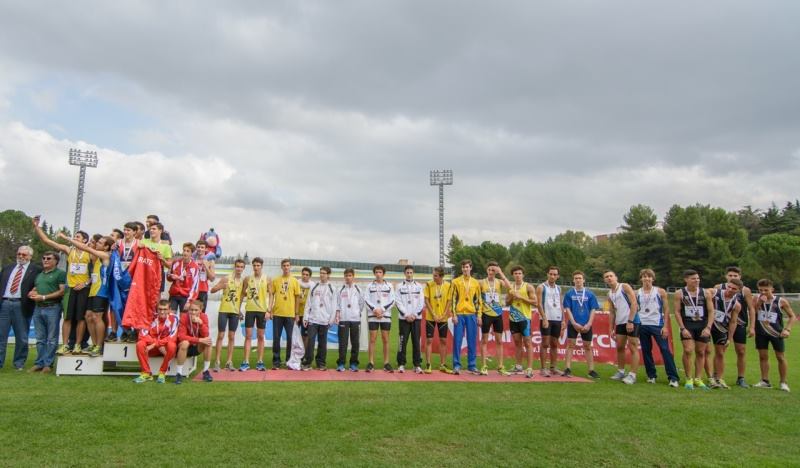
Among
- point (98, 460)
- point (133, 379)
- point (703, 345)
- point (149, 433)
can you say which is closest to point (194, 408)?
point (149, 433)

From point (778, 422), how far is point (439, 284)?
16.7 ft

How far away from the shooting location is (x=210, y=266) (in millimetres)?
8211

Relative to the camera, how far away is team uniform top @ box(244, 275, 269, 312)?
27.0ft

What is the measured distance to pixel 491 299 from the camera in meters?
8.60

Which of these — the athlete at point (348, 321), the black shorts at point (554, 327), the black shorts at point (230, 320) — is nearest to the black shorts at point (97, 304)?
the black shorts at point (230, 320)

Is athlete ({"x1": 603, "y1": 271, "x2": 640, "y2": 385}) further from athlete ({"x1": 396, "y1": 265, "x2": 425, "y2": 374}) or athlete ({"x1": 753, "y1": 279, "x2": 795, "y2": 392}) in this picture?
athlete ({"x1": 396, "y1": 265, "x2": 425, "y2": 374})

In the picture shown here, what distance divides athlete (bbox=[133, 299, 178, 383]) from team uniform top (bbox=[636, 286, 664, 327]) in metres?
7.61

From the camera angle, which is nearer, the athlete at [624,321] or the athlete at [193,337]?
the athlete at [193,337]

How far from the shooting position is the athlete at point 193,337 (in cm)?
681

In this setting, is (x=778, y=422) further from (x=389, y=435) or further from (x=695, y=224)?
Answer: (x=695, y=224)

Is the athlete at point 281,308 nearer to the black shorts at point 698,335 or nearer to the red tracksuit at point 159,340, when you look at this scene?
the red tracksuit at point 159,340

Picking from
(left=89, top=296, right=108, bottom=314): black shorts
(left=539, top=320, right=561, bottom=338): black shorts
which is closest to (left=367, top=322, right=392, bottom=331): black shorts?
(left=539, top=320, right=561, bottom=338): black shorts

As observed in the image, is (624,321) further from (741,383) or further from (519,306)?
Result: (741,383)

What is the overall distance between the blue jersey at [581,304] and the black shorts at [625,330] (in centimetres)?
52
